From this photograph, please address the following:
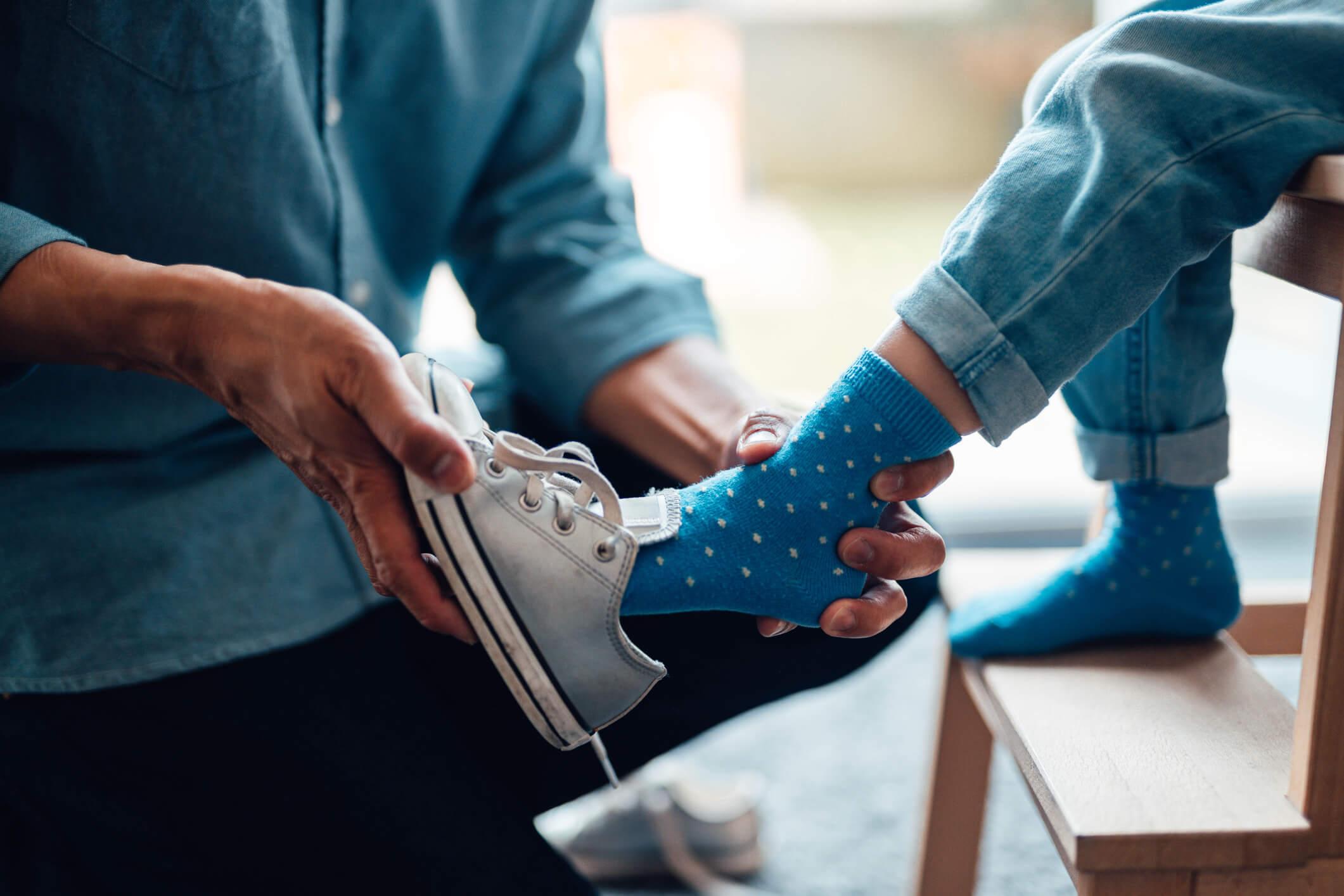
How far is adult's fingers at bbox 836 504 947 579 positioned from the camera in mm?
609

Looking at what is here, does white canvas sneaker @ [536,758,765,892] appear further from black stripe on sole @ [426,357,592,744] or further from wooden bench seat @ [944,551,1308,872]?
black stripe on sole @ [426,357,592,744]

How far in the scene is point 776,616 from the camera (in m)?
0.63

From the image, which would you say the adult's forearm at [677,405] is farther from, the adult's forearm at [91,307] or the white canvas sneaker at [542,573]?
the adult's forearm at [91,307]

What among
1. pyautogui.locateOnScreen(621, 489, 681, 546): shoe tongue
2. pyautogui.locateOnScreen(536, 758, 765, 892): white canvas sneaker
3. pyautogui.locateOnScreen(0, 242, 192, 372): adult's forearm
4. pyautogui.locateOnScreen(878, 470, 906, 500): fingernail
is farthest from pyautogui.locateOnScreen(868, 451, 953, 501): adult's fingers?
pyautogui.locateOnScreen(536, 758, 765, 892): white canvas sneaker

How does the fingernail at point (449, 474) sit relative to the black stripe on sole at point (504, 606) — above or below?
above

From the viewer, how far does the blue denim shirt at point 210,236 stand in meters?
0.64

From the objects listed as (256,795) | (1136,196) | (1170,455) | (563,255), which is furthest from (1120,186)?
(256,795)

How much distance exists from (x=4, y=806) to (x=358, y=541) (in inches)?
11.4

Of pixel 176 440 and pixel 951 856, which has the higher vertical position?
pixel 176 440

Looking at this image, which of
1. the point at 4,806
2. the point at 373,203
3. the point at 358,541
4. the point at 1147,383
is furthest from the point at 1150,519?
the point at 4,806

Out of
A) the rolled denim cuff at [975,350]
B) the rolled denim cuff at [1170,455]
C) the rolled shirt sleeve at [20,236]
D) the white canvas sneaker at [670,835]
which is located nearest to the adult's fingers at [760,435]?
the rolled denim cuff at [975,350]

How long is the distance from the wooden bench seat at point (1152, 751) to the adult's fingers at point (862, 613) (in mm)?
99

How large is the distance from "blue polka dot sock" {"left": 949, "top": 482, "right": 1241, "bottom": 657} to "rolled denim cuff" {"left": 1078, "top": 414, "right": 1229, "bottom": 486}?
0.06 feet

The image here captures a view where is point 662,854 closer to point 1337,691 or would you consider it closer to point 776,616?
point 776,616
